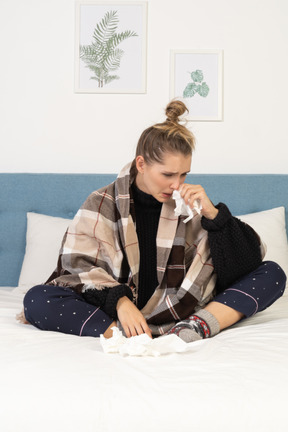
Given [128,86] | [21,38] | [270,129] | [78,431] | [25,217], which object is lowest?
[78,431]

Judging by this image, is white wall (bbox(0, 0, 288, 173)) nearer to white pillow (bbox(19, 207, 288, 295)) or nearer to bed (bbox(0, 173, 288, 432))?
white pillow (bbox(19, 207, 288, 295))

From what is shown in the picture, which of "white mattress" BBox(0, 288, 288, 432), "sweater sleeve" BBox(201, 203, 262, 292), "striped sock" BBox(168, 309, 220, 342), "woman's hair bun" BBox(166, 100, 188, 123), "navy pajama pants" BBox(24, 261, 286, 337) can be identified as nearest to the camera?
"white mattress" BBox(0, 288, 288, 432)

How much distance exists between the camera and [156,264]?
1.85 metres

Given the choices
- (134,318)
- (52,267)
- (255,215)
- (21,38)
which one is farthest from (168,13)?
(134,318)

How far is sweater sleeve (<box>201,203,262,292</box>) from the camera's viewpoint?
171 centimetres

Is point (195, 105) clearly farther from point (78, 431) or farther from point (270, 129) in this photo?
point (78, 431)

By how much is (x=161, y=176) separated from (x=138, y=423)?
2.75 ft

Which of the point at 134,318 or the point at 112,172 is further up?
the point at 112,172

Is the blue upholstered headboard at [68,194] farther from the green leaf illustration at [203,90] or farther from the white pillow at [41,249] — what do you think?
the green leaf illustration at [203,90]

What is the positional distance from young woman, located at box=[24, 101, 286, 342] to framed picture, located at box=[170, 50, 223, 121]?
1.02 m

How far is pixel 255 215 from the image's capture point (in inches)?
98.4

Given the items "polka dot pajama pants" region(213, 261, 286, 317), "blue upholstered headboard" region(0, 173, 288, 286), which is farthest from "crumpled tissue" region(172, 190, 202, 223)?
"blue upholstered headboard" region(0, 173, 288, 286)

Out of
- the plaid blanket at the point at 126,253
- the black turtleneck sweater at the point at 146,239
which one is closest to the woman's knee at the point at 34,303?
the plaid blanket at the point at 126,253

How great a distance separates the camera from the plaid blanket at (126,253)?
5.74ft
